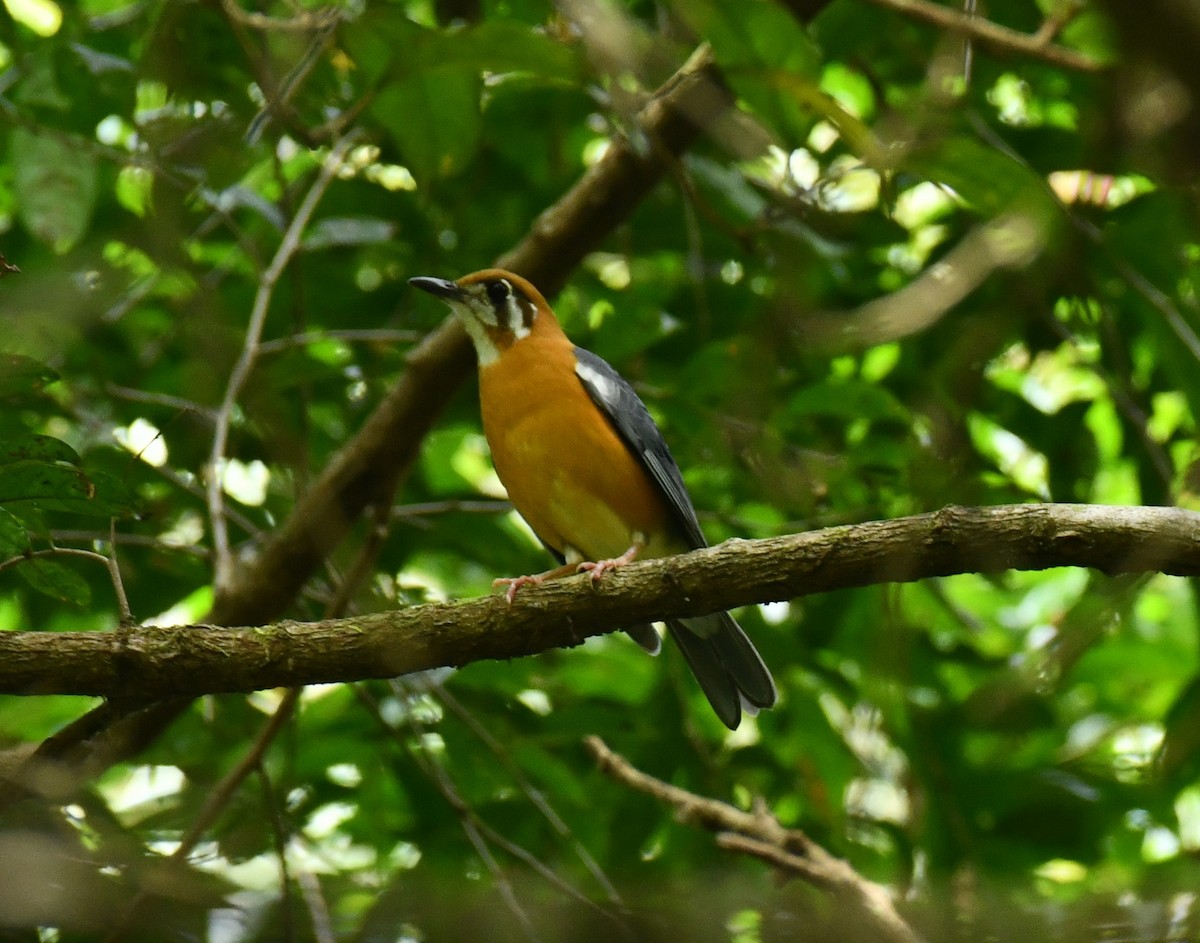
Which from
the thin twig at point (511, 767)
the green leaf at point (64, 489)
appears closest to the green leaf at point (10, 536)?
the green leaf at point (64, 489)

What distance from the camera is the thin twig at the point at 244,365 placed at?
4803mm

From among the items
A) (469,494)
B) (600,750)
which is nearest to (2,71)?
(469,494)

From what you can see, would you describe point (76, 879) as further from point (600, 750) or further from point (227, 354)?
point (600, 750)

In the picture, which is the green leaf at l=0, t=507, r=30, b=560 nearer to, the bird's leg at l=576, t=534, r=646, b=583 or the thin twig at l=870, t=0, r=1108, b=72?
the bird's leg at l=576, t=534, r=646, b=583

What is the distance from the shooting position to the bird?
5688 mm

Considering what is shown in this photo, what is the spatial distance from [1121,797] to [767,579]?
3171 millimetres

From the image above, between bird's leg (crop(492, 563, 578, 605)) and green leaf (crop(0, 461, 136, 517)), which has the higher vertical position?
bird's leg (crop(492, 563, 578, 605))

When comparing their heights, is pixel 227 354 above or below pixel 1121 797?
above

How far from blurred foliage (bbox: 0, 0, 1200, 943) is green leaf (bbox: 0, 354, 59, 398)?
1.04m

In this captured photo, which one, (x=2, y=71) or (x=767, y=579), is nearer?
(x=767, y=579)

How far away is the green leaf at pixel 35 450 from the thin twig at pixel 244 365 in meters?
1.35

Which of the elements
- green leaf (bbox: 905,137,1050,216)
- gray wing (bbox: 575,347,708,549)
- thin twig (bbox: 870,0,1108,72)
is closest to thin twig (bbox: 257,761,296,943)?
gray wing (bbox: 575,347,708,549)

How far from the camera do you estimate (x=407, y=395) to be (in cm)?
566

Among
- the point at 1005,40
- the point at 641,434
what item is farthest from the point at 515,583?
the point at 1005,40
